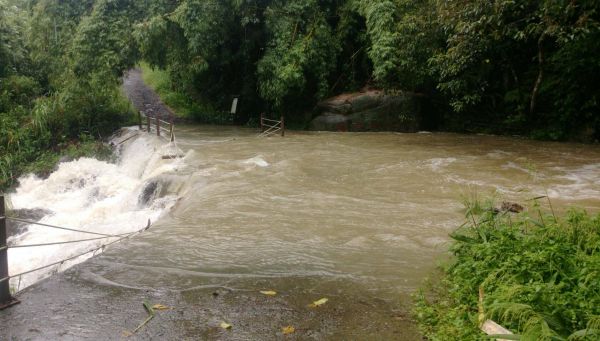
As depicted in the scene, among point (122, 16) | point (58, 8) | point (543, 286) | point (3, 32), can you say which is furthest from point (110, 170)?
point (543, 286)

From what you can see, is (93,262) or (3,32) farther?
(3,32)

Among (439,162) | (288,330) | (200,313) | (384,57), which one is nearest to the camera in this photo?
(288,330)

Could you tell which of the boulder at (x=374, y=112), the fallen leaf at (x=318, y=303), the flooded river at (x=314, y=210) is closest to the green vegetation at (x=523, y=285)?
the flooded river at (x=314, y=210)

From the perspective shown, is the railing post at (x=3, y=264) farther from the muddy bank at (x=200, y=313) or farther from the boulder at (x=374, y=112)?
the boulder at (x=374, y=112)

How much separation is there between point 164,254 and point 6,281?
194 centimetres

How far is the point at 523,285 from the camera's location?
162 inches

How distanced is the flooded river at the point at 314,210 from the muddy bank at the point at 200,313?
0.03 metres

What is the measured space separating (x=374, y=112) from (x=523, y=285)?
1529 cm

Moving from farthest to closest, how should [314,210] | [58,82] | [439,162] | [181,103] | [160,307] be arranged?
[181,103]
[58,82]
[439,162]
[314,210]
[160,307]

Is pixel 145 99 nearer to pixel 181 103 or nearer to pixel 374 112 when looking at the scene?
pixel 181 103

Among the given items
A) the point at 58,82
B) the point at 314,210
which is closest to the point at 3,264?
the point at 314,210

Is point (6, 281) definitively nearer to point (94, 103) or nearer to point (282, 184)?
point (282, 184)

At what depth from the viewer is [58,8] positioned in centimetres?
1956

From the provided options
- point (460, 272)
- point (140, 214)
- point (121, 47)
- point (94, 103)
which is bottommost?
point (140, 214)
